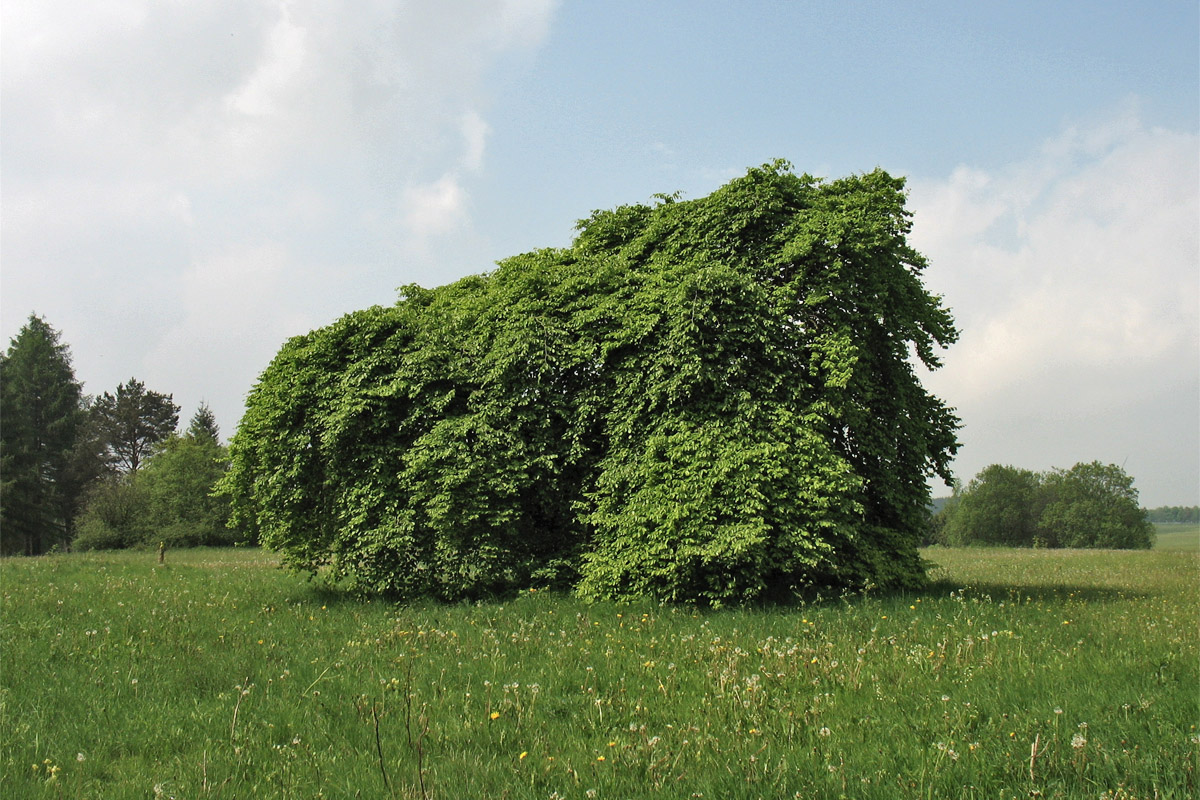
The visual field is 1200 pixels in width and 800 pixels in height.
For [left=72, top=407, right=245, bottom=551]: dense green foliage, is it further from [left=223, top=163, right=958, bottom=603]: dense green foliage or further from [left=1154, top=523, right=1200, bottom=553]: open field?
[left=1154, top=523, right=1200, bottom=553]: open field

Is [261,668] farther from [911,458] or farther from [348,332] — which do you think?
[911,458]

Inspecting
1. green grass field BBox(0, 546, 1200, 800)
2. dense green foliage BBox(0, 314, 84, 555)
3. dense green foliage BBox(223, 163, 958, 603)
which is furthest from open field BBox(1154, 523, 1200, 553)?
dense green foliage BBox(0, 314, 84, 555)

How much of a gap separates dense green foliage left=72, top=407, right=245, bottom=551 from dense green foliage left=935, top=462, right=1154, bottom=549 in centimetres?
→ 8039

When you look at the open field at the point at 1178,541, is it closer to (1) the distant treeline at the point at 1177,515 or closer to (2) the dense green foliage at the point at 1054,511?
(2) the dense green foliage at the point at 1054,511

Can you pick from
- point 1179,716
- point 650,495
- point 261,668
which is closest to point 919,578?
point 650,495

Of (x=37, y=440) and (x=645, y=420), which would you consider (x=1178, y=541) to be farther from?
(x=37, y=440)

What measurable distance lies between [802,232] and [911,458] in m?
4.98

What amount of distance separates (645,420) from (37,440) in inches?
2273

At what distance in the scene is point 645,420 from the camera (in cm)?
1371

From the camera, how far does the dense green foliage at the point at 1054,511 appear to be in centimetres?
8319

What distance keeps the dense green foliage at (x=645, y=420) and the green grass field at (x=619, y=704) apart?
5.71 feet

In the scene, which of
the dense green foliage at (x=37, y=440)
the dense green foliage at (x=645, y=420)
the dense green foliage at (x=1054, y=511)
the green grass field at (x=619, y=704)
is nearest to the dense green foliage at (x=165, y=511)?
the dense green foliage at (x=37, y=440)

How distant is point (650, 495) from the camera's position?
1280 centimetres

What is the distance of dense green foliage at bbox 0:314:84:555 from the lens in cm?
4928
